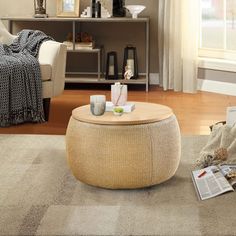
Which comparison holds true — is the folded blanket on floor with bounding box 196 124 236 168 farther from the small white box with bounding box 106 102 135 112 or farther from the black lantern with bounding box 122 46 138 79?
the black lantern with bounding box 122 46 138 79

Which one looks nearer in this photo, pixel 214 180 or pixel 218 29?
pixel 214 180

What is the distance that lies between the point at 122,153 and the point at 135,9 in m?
3.43

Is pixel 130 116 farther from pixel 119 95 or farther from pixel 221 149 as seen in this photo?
pixel 221 149

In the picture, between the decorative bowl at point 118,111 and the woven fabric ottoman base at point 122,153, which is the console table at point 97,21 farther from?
the woven fabric ottoman base at point 122,153

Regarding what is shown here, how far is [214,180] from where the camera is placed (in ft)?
9.55

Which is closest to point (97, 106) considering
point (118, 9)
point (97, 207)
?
point (97, 207)

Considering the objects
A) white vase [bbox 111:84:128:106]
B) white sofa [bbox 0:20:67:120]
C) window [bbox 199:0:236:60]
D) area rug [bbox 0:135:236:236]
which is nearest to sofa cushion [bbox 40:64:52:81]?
white sofa [bbox 0:20:67:120]

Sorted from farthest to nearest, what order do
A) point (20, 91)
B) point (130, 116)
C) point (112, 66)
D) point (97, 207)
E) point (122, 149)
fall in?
1. point (112, 66)
2. point (20, 91)
3. point (130, 116)
4. point (122, 149)
5. point (97, 207)

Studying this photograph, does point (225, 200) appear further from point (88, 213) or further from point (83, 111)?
point (83, 111)

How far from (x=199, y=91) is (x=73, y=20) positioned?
1.53 metres

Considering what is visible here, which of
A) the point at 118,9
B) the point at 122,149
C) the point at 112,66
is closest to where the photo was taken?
the point at 122,149

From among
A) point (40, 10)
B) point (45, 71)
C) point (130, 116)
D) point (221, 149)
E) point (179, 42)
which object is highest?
point (40, 10)

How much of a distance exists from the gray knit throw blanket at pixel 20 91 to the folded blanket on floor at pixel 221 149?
1670 mm

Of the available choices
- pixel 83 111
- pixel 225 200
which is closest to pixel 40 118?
pixel 83 111
